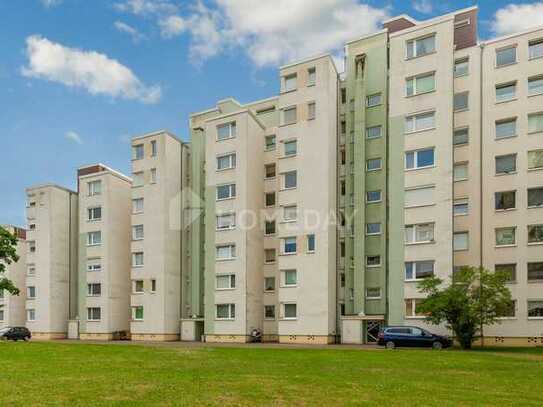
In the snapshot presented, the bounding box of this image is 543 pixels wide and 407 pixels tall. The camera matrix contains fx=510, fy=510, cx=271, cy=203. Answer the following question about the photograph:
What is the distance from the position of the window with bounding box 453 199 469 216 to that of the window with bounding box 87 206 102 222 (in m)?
44.7

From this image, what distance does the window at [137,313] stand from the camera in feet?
202

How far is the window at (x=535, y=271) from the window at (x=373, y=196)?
14.7 meters

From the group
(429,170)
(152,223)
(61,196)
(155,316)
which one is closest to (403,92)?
(429,170)

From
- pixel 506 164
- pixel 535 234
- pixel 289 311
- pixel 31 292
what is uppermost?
pixel 506 164

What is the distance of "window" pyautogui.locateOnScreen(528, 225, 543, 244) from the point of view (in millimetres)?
44656

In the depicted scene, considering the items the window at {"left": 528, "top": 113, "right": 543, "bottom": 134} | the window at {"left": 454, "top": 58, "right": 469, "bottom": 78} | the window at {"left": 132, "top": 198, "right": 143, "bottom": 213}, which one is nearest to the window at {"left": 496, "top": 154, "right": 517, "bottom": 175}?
the window at {"left": 528, "top": 113, "right": 543, "bottom": 134}

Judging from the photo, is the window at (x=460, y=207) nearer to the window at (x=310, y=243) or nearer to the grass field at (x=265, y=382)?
the window at (x=310, y=243)

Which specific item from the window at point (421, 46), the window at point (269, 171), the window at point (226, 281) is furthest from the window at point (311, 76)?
the window at point (226, 281)

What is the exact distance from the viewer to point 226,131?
57594mm

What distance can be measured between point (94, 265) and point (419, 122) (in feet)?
147

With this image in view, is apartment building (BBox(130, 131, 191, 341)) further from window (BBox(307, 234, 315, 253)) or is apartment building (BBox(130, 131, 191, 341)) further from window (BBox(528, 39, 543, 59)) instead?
window (BBox(528, 39, 543, 59))

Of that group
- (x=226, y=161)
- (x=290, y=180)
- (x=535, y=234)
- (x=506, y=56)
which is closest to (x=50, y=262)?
(x=226, y=161)

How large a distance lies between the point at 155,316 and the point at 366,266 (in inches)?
1021

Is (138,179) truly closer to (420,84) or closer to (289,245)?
(289,245)
